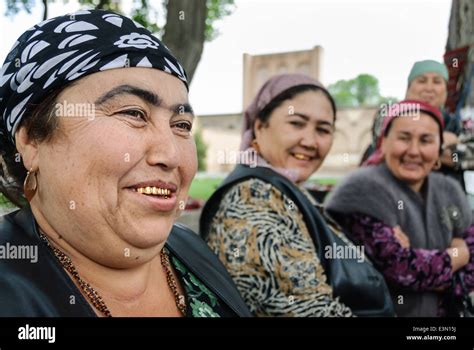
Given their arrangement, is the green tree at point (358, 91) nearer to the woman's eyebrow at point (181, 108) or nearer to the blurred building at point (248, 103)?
the blurred building at point (248, 103)

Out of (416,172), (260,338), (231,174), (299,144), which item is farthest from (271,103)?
(260,338)

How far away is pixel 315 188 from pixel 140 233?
74.6 inches

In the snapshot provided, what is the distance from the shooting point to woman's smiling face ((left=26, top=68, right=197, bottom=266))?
Answer: 1.26 m

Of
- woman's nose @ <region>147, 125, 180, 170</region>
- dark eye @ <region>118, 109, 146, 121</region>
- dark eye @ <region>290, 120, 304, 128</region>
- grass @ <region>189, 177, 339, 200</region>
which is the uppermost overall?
dark eye @ <region>290, 120, 304, 128</region>

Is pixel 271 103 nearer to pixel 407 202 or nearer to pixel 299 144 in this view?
pixel 299 144

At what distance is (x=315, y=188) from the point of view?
3.11m

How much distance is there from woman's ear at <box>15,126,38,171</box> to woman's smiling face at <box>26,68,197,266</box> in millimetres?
21

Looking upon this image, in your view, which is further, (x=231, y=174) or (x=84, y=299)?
(x=231, y=174)

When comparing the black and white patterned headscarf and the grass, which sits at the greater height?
the black and white patterned headscarf

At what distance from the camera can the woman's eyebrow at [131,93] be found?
4.25ft

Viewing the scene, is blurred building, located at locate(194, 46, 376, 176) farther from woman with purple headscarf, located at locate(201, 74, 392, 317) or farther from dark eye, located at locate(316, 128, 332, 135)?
dark eye, located at locate(316, 128, 332, 135)

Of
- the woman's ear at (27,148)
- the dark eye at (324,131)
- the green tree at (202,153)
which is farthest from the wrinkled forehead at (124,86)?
the green tree at (202,153)

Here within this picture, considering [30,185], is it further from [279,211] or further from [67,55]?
[279,211]

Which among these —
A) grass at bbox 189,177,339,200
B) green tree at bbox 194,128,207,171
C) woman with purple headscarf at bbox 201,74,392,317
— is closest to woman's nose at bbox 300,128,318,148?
woman with purple headscarf at bbox 201,74,392,317
